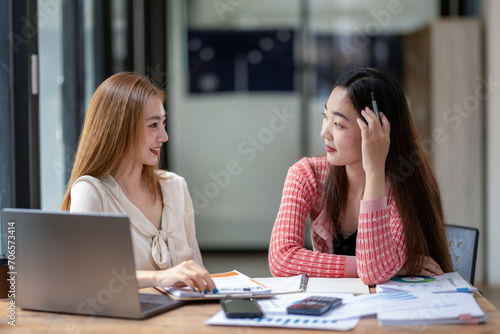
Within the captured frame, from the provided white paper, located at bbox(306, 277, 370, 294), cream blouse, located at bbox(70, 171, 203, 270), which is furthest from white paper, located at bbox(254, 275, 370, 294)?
cream blouse, located at bbox(70, 171, 203, 270)

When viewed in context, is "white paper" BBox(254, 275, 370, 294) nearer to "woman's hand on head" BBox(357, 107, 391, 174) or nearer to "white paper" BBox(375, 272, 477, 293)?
"white paper" BBox(375, 272, 477, 293)

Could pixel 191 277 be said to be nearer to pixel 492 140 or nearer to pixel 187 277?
pixel 187 277

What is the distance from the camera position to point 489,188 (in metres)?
4.79

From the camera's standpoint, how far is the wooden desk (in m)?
1.36

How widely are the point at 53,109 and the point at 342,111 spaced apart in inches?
55.9

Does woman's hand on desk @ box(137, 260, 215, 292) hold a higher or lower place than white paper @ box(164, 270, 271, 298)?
higher

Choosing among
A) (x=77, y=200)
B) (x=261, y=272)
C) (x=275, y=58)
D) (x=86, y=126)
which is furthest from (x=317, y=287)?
(x=275, y=58)

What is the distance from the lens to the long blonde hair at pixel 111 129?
1.95m

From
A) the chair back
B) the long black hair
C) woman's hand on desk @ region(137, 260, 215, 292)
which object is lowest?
the chair back

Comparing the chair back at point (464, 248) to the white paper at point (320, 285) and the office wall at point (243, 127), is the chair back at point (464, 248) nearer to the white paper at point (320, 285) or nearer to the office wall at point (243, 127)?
the white paper at point (320, 285)

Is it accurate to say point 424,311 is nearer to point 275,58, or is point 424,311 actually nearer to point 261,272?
point 261,272

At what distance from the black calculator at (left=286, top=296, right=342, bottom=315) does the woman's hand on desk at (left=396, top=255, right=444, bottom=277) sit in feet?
1.28

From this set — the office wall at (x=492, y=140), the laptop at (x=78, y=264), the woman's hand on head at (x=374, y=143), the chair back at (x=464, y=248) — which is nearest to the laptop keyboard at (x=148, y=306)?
the laptop at (x=78, y=264)

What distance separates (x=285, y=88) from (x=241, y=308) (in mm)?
4415
